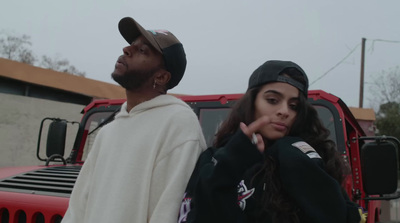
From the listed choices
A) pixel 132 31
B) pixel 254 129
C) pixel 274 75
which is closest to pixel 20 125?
pixel 132 31

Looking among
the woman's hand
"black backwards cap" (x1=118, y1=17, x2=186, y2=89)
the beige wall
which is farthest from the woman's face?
the beige wall

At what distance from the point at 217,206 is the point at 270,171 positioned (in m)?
0.28

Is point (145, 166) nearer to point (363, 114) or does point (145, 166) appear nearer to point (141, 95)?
point (141, 95)

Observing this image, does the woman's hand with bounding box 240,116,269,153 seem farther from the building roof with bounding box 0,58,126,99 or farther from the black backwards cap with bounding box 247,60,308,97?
the building roof with bounding box 0,58,126,99

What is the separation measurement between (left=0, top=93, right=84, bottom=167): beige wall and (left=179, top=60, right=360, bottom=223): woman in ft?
32.7

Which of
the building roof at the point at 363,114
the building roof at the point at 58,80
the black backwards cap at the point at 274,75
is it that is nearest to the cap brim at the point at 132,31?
the black backwards cap at the point at 274,75

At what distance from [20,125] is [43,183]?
8725 millimetres

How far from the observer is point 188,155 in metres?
1.46

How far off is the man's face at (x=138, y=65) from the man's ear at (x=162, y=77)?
24 millimetres

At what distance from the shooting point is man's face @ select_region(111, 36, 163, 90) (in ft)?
5.43

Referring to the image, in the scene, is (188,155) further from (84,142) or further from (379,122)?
(379,122)

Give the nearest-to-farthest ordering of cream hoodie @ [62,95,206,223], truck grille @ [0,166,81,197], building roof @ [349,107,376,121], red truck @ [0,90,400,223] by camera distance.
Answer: cream hoodie @ [62,95,206,223], red truck @ [0,90,400,223], truck grille @ [0,166,81,197], building roof @ [349,107,376,121]

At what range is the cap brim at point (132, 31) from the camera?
1626 millimetres

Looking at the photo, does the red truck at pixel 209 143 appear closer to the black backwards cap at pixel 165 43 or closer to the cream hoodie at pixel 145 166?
the cream hoodie at pixel 145 166
